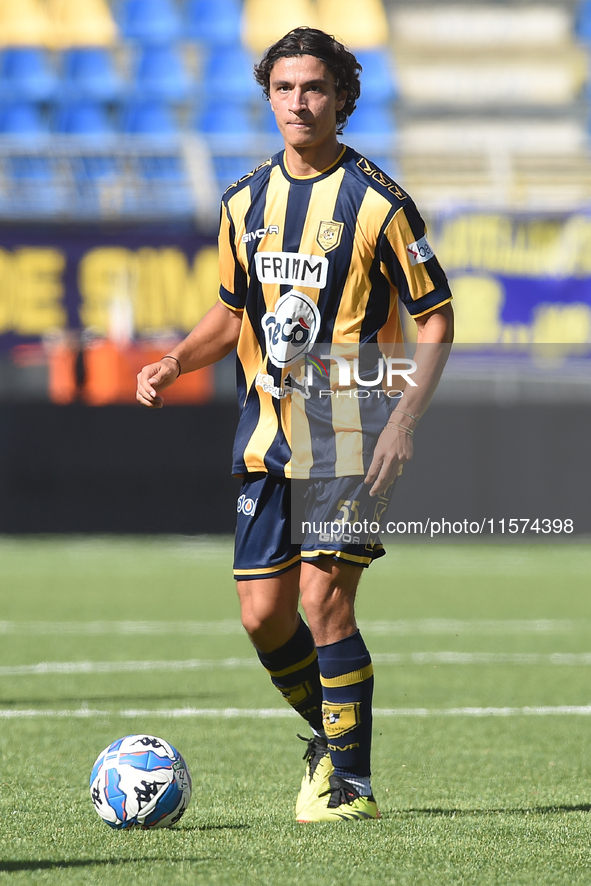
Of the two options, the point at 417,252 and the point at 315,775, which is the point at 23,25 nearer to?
the point at 417,252

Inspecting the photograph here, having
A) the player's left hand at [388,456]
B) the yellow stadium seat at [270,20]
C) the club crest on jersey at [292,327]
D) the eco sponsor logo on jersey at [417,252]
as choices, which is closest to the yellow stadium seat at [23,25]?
the yellow stadium seat at [270,20]

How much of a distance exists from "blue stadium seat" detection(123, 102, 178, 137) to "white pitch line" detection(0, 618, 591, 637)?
11041 millimetres

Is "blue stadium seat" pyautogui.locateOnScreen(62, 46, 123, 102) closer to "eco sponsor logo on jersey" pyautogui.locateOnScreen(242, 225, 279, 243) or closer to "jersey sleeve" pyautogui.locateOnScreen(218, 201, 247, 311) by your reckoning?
"jersey sleeve" pyautogui.locateOnScreen(218, 201, 247, 311)

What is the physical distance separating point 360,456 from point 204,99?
15797 millimetres

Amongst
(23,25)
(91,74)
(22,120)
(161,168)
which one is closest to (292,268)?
A: (161,168)

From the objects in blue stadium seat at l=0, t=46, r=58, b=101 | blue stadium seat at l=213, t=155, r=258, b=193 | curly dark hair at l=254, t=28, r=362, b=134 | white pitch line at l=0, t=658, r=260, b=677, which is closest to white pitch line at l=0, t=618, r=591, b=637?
white pitch line at l=0, t=658, r=260, b=677

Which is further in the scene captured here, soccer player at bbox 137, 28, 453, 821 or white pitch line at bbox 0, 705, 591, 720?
white pitch line at bbox 0, 705, 591, 720

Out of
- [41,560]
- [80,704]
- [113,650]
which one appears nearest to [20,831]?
[80,704]

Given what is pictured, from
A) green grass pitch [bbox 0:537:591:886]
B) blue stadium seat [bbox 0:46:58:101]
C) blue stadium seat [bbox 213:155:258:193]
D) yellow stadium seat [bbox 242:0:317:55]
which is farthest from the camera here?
yellow stadium seat [bbox 242:0:317:55]

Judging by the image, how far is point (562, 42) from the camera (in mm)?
18875

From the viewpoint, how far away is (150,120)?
17828mm

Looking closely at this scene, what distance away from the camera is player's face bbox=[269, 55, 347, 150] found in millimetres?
3240

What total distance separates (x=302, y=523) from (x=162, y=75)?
16.4 metres

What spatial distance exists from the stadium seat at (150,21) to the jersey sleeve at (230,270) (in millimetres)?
16507
